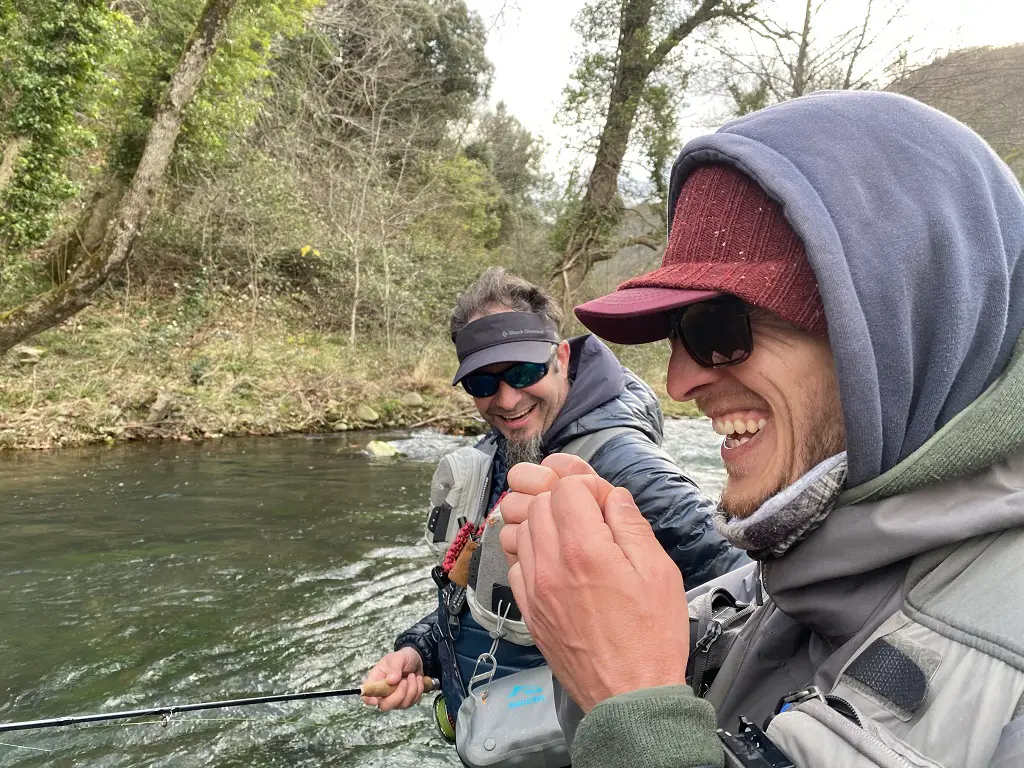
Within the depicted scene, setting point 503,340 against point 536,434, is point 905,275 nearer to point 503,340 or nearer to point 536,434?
point 536,434

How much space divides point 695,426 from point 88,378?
12.4m

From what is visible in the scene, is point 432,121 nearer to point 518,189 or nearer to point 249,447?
point 518,189

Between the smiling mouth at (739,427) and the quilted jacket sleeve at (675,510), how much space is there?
1074 mm

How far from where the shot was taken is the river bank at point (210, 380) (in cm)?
1138

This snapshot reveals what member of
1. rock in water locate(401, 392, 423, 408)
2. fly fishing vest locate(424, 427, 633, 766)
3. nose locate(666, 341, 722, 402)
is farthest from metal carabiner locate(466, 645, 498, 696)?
rock in water locate(401, 392, 423, 408)

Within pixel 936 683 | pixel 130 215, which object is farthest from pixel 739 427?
pixel 130 215

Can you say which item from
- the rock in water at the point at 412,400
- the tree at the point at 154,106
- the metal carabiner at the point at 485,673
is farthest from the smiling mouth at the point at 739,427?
the tree at the point at 154,106

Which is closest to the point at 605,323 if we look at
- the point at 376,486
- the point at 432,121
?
the point at 376,486

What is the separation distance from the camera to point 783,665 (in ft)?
3.68

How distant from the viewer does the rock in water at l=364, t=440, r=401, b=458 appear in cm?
1171

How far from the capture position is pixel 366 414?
47.1ft

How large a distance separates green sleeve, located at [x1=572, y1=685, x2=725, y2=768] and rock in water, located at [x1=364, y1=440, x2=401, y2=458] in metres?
11.1

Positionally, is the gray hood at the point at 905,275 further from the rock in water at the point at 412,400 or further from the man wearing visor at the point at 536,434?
the rock in water at the point at 412,400

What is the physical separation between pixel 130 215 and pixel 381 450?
22.8 feet
